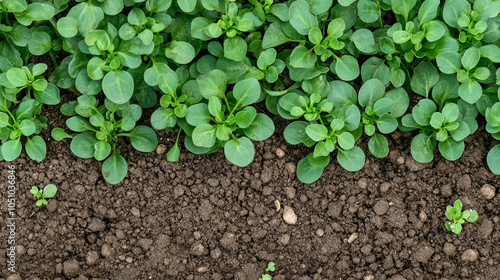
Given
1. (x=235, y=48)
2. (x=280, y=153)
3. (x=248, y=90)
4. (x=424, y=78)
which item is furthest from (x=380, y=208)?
(x=235, y=48)

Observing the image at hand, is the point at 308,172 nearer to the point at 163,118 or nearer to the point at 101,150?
the point at 163,118

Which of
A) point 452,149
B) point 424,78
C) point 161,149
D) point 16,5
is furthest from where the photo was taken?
point 161,149

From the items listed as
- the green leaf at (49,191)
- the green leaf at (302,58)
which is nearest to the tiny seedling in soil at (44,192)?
the green leaf at (49,191)

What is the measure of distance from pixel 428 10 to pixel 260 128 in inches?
45.5

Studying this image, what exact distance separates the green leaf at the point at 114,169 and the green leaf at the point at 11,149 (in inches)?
19.0

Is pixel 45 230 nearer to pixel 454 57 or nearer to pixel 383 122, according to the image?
pixel 383 122

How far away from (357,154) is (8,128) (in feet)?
6.63

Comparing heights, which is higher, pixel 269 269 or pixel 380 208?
pixel 380 208

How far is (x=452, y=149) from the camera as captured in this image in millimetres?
2996

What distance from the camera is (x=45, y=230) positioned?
10.2ft

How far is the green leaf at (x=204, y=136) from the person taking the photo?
291 cm

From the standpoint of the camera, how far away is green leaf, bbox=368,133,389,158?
3.05m

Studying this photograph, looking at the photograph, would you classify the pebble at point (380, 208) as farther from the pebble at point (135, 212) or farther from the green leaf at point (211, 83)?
the pebble at point (135, 212)

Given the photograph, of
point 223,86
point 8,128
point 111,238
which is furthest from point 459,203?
point 8,128
